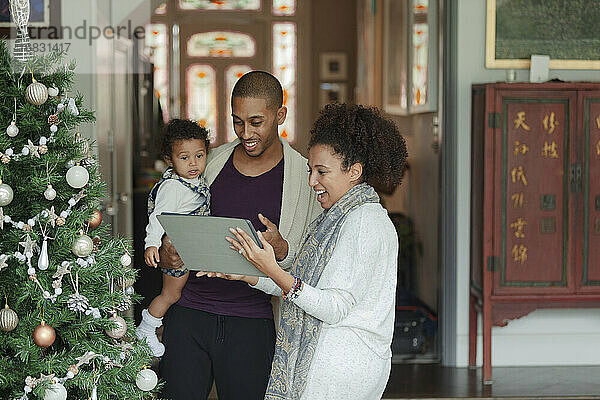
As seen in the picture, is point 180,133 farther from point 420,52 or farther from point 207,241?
point 420,52

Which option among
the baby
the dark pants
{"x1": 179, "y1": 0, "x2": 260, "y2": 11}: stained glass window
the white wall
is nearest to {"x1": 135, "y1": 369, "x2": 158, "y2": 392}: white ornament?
the dark pants

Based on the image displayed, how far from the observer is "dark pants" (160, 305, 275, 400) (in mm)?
2580

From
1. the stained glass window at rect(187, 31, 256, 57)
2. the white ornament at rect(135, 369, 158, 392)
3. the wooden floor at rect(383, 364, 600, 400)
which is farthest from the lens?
the stained glass window at rect(187, 31, 256, 57)

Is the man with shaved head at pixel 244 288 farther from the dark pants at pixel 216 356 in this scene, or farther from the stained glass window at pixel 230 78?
the stained glass window at pixel 230 78

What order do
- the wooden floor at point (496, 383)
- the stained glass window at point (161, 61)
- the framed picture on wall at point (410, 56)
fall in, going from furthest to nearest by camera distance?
the stained glass window at point (161, 61)
the framed picture on wall at point (410, 56)
the wooden floor at point (496, 383)

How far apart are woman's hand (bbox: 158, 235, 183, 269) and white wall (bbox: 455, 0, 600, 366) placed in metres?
2.26

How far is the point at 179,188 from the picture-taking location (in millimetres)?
2732

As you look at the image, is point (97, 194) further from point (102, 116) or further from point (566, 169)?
point (566, 169)

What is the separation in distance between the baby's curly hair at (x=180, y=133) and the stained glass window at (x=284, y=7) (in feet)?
21.7

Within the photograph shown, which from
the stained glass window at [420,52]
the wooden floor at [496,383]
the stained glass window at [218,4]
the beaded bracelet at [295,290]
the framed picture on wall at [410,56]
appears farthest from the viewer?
the stained glass window at [218,4]

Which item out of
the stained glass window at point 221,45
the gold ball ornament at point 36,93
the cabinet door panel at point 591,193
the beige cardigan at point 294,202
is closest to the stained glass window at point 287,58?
the stained glass window at point 221,45

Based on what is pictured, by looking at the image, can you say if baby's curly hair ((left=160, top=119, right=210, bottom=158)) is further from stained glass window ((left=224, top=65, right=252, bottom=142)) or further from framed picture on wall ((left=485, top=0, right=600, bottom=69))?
stained glass window ((left=224, top=65, right=252, bottom=142))

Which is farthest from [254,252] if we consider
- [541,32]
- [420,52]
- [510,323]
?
[420,52]

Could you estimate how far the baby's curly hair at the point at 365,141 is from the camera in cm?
224
